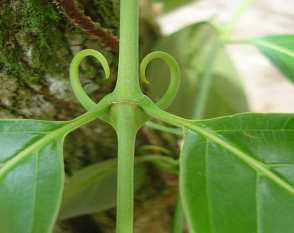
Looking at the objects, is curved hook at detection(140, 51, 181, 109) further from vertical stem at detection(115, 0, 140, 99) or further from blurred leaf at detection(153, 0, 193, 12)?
blurred leaf at detection(153, 0, 193, 12)

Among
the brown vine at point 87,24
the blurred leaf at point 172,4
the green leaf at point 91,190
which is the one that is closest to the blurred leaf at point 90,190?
the green leaf at point 91,190

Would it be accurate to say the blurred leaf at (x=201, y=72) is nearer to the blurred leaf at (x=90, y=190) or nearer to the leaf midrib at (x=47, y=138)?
the blurred leaf at (x=90, y=190)

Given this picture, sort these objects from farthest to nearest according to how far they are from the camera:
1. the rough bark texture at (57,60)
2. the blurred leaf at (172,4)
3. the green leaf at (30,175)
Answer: the blurred leaf at (172,4) < the rough bark texture at (57,60) < the green leaf at (30,175)

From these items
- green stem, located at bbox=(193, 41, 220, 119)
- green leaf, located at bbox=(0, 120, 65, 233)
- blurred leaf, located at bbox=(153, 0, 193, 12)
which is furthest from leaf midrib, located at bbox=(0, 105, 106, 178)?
blurred leaf, located at bbox=(153, 0, 193, 12)

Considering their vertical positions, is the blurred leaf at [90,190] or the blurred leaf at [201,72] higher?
the blurred leaf at [201,72]

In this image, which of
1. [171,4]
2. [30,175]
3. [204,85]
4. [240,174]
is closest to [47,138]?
[30,175]

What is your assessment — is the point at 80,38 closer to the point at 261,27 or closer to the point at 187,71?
the point at 187,71

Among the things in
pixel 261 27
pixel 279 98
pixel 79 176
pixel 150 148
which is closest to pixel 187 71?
pixel 150 148
